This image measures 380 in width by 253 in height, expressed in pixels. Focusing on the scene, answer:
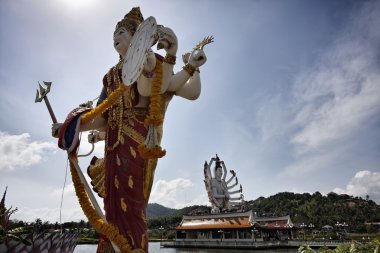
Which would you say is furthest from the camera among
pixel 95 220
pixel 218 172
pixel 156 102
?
pixel 218 172

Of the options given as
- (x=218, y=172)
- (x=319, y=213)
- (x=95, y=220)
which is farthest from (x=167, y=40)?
(x=319, y=213)

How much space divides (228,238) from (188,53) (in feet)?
95.4

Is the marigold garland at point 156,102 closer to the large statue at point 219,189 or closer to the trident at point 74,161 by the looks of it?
the trident at point 74,161

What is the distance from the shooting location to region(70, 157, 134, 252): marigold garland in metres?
2.78

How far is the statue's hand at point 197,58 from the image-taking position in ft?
10.5

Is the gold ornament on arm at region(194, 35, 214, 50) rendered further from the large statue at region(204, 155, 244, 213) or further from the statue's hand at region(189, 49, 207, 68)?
the large statue at region(204, 155, 244, 213)

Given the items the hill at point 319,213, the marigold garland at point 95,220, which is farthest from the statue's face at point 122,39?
the hill at point 319,213

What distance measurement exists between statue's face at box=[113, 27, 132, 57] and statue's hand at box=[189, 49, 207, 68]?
77 centimetres

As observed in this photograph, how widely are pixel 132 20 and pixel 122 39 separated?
283 millimetres

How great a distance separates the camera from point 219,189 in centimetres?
3459

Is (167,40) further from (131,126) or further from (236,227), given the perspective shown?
(236,227)

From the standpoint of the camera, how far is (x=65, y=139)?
309 centimetres

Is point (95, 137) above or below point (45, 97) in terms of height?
below

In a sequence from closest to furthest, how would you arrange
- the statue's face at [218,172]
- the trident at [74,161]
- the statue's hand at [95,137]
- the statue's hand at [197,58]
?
the trident at [74,161] → the statue's hand at [197,58] → the statue's hand at [95,137] → the statue's face at [218,172]
